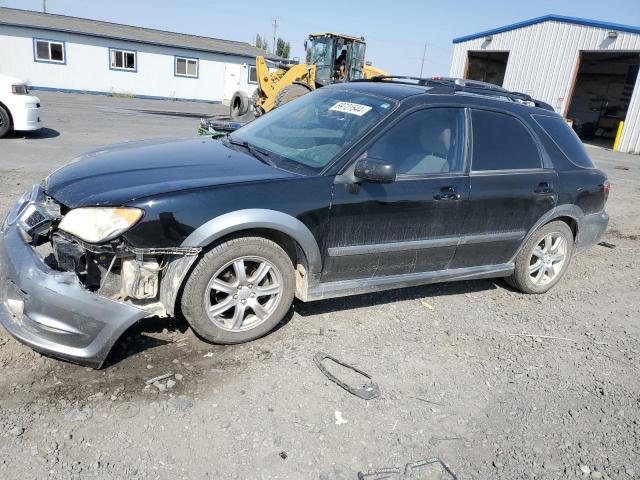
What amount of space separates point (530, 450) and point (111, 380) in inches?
94.4

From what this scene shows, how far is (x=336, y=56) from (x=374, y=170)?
14.6 metres

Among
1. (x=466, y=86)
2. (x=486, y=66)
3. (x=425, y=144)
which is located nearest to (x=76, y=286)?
(x=425, y=144)

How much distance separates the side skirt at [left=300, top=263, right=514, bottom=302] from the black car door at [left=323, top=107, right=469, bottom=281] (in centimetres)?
5

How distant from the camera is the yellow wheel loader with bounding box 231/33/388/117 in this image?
15.8m

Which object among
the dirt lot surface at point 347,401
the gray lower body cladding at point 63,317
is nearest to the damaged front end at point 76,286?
the gray lower body cladding at point 63,317

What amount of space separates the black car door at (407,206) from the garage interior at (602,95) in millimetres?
24891

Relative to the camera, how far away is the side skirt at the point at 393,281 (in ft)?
12.1

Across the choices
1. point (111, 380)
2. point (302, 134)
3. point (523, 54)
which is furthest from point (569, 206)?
point (523, 54)

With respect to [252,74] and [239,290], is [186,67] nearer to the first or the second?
[252,74]

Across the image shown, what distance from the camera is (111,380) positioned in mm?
2990

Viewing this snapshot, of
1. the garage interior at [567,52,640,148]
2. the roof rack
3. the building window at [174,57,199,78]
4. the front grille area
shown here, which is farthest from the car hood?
the building window at [174,57,199,78]

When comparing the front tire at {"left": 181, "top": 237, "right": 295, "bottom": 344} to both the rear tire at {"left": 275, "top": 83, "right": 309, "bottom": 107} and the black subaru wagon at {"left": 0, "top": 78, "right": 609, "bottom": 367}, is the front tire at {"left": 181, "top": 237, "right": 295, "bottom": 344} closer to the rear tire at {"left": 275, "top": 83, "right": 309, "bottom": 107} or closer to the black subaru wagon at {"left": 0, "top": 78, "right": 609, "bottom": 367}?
the black subaru wagon at {"left": 0, "top": 78, "right": 609, "bottom": 367}

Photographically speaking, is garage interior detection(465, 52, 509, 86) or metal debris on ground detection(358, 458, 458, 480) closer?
metal debris on ground detection(358, 458, 458, 480)

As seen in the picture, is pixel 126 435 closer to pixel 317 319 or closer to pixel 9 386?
pixel 9 386
